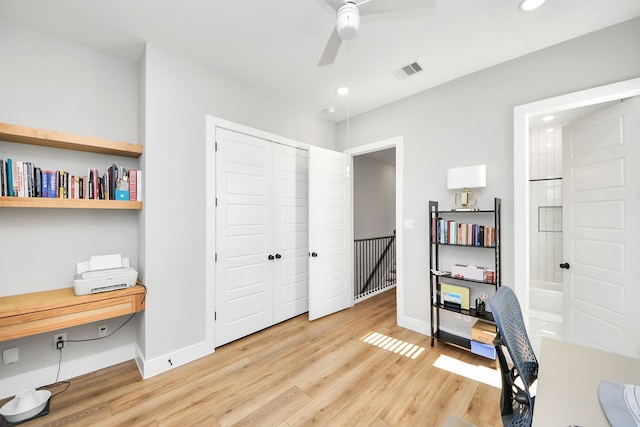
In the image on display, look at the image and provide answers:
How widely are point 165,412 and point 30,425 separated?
852mm

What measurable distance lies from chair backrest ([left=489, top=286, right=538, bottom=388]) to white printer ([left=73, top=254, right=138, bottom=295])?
2.67 metres

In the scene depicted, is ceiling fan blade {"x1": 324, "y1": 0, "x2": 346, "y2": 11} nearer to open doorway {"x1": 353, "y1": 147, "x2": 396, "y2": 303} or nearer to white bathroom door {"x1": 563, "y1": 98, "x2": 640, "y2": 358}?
white bathroom door {"x1": 563, "y1": 98, "x2": 640, "y2": 358}

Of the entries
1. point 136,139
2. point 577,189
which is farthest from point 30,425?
point 577,189

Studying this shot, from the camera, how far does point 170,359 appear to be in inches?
94.3

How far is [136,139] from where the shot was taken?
2.57 m

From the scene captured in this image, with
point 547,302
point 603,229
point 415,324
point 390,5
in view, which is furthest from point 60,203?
point 547,302

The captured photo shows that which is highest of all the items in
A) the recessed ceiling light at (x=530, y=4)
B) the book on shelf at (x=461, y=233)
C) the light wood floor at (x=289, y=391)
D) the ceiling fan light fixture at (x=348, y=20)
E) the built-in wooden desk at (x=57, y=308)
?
the recessed ceiling light at (x=530, y=4)

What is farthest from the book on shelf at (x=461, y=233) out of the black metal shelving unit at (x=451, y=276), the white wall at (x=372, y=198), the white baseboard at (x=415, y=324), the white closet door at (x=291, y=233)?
the white wall at (x=372, y=198)

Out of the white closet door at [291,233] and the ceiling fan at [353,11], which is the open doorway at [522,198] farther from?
the white closet door at [291,233]

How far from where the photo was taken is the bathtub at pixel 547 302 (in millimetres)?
3607

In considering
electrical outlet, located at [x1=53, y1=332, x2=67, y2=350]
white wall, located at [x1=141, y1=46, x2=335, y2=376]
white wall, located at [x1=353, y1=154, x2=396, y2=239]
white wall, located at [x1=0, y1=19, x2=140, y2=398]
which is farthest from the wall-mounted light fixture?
electrical outlet, located at [x1=53, y1=332, x2=67, y2=350]

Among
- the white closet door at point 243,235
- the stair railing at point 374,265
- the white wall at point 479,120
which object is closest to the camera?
the white wall at point 479,120

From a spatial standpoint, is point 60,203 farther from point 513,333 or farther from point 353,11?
point 513,333

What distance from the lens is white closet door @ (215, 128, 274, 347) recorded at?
9.11ft
